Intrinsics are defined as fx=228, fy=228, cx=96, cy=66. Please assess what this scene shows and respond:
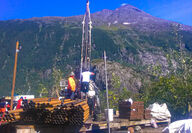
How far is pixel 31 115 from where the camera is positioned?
595 centimetres

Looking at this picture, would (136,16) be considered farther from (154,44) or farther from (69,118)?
(69,118)

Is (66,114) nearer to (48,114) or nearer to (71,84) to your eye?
(48,114)

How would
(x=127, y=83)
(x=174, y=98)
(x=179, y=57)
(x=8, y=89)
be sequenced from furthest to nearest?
1. (x=8, y=89)
2. (x=127, y=83)
3. (x=179, y=57)
4. (x=174, y=98)

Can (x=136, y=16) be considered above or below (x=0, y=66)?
above

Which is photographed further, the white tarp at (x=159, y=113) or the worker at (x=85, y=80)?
the white tarp at (x=159, y=113)

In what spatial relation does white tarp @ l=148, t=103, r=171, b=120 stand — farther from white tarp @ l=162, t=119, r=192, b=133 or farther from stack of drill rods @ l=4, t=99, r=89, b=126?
stack of drill rods @ l=4, t=99, r=89, b=126

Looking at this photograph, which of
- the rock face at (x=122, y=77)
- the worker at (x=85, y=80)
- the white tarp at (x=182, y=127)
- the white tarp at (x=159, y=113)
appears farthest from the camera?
the rock face at (x=122, y=77)

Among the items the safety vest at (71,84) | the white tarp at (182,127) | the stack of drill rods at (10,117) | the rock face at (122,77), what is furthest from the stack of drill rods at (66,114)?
the rock face at (122,77)

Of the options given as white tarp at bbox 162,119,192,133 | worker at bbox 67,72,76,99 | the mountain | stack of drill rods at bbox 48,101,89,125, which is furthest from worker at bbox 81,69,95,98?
the mountain

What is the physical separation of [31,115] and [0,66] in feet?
219

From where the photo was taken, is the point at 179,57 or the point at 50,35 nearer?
the point at 179,57

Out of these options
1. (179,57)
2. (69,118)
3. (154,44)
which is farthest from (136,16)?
(69,118)

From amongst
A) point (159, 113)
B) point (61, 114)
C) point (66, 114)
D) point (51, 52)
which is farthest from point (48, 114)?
point (51, 52)

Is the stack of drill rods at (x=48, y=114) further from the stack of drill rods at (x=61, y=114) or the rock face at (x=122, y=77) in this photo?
the rock face at (x=122, y=77)
